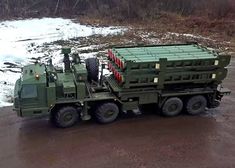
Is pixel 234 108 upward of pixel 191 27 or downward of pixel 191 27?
downward

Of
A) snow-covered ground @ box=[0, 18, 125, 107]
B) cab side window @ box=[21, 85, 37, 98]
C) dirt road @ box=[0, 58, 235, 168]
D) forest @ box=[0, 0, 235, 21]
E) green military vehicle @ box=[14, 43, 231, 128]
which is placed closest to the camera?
dirt road @ box=[0, 58, 235, 168]

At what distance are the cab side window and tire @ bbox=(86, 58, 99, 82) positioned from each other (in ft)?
6.99

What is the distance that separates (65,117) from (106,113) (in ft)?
4.50

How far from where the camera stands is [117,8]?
2870 cm

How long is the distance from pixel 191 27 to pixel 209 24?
51.5 inches

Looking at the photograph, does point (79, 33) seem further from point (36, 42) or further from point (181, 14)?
point (181, 14)

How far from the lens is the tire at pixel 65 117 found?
12.5m

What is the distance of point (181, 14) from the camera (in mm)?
29078

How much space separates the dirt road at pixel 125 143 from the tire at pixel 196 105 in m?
0.26

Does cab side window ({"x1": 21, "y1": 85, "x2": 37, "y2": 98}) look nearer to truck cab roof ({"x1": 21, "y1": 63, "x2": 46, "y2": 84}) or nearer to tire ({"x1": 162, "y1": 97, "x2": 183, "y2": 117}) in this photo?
truck cab roof ({"x1": 21, "y1": 63, "x2": 46, "y2": 84})

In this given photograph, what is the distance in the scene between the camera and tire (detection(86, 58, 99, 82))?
520 inches

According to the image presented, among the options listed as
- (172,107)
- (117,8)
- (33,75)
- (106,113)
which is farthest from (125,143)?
(117,8)

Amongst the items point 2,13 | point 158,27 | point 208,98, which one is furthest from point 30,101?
point 2,13

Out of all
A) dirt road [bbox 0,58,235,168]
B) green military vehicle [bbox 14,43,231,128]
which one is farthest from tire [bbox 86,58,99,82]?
dirt road [bbox 0,58,235,168]
